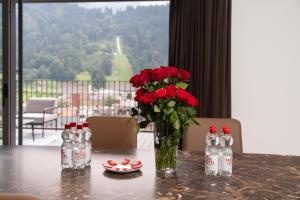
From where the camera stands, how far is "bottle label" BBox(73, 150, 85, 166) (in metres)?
1.78

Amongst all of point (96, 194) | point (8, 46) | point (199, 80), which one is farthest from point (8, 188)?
point (8, 46)

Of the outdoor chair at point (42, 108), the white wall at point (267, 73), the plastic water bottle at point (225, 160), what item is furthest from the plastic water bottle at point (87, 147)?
the outdoor chair at point (42, 108)

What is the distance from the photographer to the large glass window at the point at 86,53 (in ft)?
21.7

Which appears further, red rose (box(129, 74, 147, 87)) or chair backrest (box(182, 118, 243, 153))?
chair backrest (box(182, 118, 243, 153))

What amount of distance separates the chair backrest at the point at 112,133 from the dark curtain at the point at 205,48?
1.52m

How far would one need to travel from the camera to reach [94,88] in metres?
7.85

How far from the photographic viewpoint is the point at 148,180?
1.64m

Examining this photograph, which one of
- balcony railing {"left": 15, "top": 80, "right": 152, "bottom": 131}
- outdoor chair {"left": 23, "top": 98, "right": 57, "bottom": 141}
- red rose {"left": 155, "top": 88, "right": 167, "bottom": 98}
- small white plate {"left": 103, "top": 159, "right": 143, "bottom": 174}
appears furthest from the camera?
balcony railing {"left": 15, "top": 80, "right": 152, "bottom": 131}

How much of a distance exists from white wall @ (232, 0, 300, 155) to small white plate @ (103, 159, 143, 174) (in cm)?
227

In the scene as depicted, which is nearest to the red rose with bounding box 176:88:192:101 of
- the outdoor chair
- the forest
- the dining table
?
the dining table

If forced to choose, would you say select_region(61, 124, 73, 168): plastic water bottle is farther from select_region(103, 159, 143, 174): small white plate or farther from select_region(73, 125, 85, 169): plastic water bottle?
select_region(103, 159, 143, 174): small white plate

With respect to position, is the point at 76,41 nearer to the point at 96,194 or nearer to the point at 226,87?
Answer: the point at 226,87

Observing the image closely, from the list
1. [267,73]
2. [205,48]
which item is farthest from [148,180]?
[267,73]

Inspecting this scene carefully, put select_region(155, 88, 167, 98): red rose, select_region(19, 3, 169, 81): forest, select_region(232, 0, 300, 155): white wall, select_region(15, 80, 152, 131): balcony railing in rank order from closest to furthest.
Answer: select_region(155, 88, 167, 98): red rose, select_region(232, 0, 300, 155): white wall, select_region(19, 3, 169, 81): forest, select_region(15, 80, 152, 131): balcony railing
